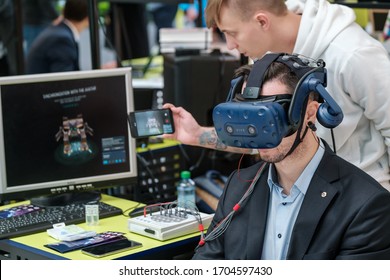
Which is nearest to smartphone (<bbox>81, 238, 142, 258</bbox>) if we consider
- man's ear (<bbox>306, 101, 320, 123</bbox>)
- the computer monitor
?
the computer monitor

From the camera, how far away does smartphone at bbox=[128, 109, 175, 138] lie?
333 centimetres

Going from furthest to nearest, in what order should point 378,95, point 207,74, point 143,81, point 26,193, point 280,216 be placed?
1. point 143,81
2. point 207,74
3. point 26,193
4. point 378,95
5. point 280,216

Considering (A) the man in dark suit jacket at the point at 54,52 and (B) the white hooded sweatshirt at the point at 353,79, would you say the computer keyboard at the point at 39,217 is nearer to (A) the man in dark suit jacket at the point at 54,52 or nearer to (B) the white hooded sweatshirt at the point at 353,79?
(B) the white hooded sweatshirt at the point at 353,79

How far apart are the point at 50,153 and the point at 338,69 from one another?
1.28 metres

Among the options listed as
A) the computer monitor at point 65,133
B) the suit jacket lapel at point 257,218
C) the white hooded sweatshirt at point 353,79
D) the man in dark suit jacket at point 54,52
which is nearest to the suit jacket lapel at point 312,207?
the suit jacket lapel at point 257,218

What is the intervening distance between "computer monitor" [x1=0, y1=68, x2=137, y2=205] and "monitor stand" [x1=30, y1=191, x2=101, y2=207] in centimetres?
5

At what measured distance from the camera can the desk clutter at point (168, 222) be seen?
305 centimetres

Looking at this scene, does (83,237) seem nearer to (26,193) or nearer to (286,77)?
(26,193)

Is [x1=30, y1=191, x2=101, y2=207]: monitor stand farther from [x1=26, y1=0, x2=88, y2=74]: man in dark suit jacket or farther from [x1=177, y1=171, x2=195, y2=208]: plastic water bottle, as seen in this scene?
[x1=26, y1=0, x2=88, y2=74]: man in dark suit jacket

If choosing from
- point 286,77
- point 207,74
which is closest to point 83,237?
point 286,77

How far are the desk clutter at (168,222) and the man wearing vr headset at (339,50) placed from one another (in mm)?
603

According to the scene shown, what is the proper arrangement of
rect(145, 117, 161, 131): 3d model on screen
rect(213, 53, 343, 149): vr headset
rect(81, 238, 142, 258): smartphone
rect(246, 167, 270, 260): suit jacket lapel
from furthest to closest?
rect(145, 117, 161, 131): 3d model on screen, rect(81, 238, 142, 258): smartphone, rect(246, 167, 270, 260): suit jacket lapel, rect(213, 53, 343, 149): vr headset

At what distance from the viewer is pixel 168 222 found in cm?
310

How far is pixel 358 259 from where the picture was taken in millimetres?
2420
